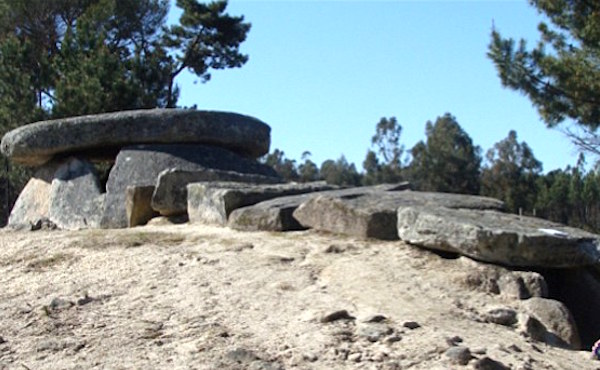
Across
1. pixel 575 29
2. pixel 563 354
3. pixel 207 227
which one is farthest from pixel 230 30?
pixel 563 354

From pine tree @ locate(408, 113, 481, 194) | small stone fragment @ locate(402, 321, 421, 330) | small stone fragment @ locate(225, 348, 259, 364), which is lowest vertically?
small stone fragment @ locate(225, 348, 259, 364)

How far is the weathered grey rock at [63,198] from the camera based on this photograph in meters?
8.10

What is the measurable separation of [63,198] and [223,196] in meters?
3.02

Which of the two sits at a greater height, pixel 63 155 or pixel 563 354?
pixel 63 155

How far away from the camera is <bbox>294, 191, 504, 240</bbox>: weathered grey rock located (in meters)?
5.15

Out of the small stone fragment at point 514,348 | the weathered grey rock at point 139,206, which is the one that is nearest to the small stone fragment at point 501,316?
the small stone fragment at point 514,348

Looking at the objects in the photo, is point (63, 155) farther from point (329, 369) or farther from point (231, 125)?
point (329, 369)

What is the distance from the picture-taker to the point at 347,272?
173 inches

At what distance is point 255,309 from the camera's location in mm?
3768

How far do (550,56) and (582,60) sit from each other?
52 centimetres

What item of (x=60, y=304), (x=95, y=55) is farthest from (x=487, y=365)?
(x=95, y=55)

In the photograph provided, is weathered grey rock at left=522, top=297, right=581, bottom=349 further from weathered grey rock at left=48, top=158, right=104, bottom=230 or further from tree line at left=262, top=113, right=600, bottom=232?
tree line at left=262, top=113, right=600, bottom=232

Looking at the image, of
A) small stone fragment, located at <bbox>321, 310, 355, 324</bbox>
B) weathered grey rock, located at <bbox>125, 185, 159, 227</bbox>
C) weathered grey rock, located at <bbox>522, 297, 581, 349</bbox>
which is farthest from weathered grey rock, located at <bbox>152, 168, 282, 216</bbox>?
weathered grey rock, located at <bbox>522, 297, 581, 349</bbox>

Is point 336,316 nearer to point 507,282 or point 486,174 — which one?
point 507,282
